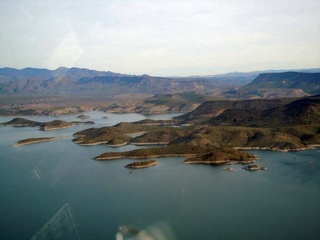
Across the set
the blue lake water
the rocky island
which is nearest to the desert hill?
the blue lake water

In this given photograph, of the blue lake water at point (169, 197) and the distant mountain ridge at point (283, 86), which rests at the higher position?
the blue lake water at point (169, 197)

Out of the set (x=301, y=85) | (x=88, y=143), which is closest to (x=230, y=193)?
(x=88, y=143)

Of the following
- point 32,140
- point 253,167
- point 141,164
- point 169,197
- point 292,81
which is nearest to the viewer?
point 169,197

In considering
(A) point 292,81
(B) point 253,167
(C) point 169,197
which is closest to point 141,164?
(C) point 169,197

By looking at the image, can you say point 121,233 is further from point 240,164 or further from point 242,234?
point 240,164

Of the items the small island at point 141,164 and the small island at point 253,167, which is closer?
the small island at point 253,167

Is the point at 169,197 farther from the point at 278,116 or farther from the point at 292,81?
the point at 292,81

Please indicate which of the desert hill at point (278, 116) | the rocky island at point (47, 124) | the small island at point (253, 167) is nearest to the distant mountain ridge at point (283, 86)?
the desert hill at point (278, 116)

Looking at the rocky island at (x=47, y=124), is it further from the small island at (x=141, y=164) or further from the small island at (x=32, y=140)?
the small island at (x=141, y=164)
